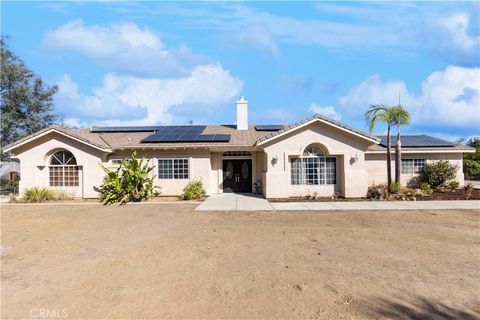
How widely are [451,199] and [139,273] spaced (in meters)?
16.9

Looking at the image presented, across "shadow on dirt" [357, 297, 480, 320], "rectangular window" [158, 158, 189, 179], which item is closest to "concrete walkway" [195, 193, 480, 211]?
"rectangular window" [158, 158, 189, 179]

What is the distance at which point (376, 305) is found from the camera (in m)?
5.03

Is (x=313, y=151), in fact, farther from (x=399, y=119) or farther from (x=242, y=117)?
(x=242, y=117)

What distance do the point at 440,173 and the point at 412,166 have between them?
63.9 inches

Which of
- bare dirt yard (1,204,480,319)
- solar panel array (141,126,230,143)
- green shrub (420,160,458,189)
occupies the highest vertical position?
solar panel array (141,126,230,143)

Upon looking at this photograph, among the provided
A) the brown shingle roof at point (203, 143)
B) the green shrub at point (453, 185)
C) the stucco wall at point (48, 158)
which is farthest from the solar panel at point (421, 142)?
the stucco wall at point (48, 158)

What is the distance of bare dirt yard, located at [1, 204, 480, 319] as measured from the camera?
504 cm

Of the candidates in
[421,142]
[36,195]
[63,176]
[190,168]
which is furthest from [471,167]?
[36,195]

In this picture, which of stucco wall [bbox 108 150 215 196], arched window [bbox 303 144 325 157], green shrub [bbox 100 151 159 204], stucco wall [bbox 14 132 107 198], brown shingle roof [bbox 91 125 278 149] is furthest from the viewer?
stucco wall [bbox 108 150 215 196]

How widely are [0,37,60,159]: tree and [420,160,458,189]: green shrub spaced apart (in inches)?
1234

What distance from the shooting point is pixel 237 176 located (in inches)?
822

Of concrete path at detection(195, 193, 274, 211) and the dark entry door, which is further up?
the dark entry door

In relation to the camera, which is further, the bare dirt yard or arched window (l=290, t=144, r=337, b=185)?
arched window (l=290, t=144, r=337, b=185)

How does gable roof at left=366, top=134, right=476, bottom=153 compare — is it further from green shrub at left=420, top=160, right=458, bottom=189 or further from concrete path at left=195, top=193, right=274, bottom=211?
concrete path at left=195, top=193, right=274, bottom=211
